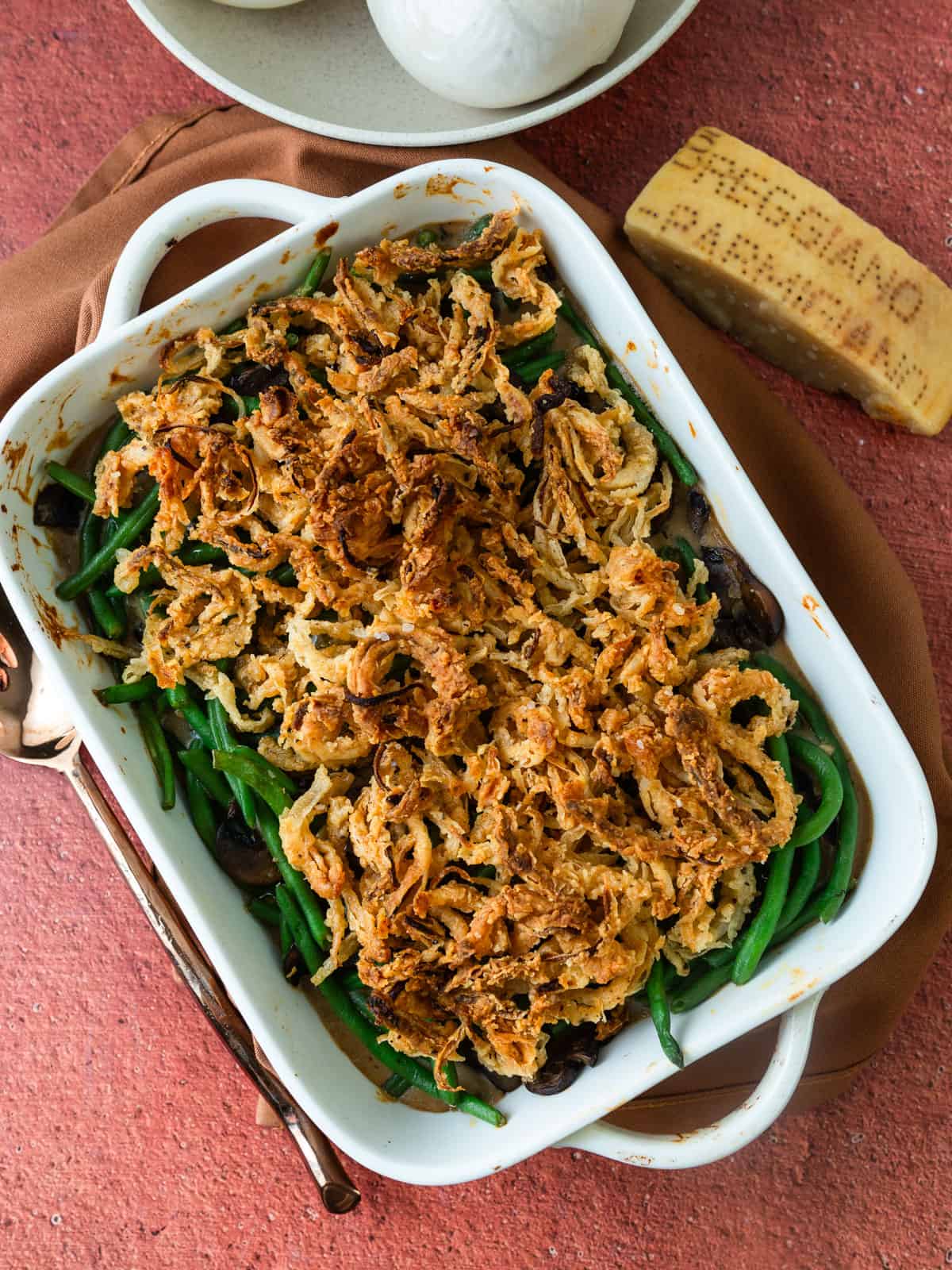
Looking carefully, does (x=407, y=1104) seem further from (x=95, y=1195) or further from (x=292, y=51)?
(x=292, y=51)

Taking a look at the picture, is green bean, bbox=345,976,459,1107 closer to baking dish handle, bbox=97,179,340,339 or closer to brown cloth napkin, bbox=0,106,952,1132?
brown cloth napkin, bbox=0,106,952,1132

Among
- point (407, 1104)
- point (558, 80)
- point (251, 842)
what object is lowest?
point (407, 1104)

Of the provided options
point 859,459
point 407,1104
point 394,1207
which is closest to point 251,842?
point 407,1104

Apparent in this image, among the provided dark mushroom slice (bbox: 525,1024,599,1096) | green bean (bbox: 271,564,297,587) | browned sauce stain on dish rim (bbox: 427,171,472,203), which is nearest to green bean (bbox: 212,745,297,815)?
green bean (bbox: 271,564,297,587)

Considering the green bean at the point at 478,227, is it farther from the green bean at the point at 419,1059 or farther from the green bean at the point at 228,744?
the green bean at the point at 419,1059

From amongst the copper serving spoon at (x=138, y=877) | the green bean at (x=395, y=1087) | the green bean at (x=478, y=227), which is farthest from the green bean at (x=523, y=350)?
the green bean at (x=395, y=1087)

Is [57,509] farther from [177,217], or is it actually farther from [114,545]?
[177,217]
